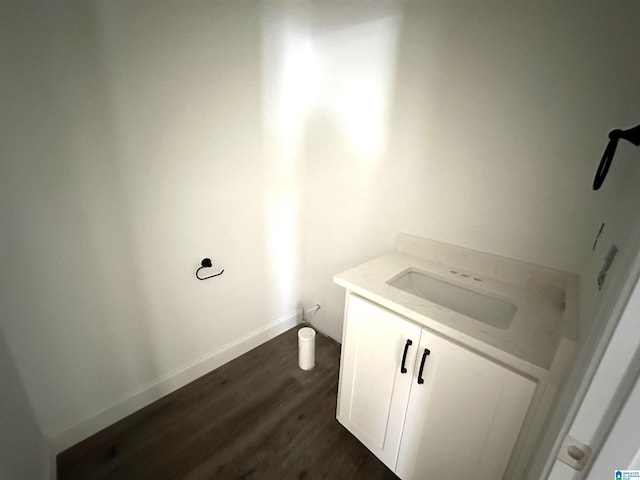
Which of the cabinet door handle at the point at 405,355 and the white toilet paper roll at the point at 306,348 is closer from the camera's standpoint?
the cabinet door handle at the point at 405,355

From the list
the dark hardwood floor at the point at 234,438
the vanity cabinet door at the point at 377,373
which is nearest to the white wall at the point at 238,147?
the dark hardwood floor at the point at 234,438

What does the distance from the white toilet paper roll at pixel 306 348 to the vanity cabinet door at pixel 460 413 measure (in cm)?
81

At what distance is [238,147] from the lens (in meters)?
1.59

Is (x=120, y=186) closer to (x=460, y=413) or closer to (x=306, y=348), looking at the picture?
(x=306, y=348)

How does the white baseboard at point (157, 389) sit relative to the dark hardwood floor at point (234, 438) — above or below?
above

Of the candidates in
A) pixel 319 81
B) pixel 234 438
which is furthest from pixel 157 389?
pixel 319 81

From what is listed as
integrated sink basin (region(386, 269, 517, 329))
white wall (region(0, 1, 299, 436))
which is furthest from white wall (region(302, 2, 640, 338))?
white wall (region(0, 1, 299, 436))

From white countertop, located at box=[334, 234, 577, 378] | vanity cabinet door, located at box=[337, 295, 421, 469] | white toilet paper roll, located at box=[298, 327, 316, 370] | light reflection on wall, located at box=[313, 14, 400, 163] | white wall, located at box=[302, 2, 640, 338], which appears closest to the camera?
white countertop, located at box=[334, 234, 577, 378]

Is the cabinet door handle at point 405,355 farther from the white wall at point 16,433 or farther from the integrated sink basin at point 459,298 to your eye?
the white wall at point 16,433

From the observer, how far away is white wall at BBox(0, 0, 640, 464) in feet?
3.32

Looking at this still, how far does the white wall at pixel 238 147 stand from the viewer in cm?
101

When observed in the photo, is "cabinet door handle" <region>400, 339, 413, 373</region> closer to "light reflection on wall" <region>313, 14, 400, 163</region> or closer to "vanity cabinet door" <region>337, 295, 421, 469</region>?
"vanity cabinet door" <region>337, 295, 421, 469</region>

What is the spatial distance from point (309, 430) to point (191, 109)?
180cm

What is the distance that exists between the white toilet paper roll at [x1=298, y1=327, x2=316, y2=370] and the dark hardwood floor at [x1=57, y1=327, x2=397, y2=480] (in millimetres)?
69
